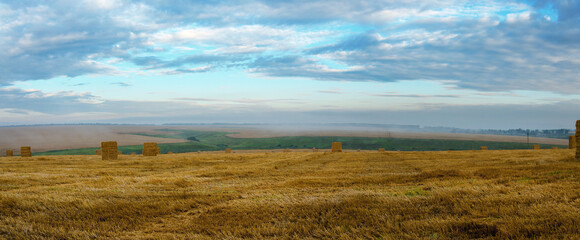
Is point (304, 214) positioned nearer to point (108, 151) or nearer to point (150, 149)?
point (108, 151)

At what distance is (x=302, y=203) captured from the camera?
9.48 m

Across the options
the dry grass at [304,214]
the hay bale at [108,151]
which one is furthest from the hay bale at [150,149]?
the dry grass at [304,214]

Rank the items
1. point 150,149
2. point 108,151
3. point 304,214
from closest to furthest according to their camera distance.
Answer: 1. point 304,214
2. point 108,151
3. point 150,149

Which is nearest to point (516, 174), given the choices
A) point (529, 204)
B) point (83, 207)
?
point (529, 204)

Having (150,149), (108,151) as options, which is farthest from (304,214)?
(150,149)

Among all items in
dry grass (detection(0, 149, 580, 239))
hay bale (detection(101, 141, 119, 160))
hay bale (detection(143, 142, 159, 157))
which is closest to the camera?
dry grass (detection(0, 149, 580, 239))

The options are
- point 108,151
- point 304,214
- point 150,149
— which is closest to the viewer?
point 304,214

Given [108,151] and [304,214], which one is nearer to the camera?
[304,214]

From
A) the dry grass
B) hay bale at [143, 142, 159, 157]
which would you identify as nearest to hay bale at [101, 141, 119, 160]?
hay bale at [143, 142, 159, 157]

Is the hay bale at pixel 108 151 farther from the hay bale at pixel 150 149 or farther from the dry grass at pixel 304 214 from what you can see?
the dry grass at pixel 304 214

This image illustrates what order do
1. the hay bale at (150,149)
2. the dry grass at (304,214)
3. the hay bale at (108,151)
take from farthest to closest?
the hay bale at (150,149) → the hay bale at (108,151) → the dry grass at (304,214)

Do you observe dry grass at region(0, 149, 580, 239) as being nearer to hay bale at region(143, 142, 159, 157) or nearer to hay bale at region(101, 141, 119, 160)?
hay bale at region(101, 141, 119, 160)

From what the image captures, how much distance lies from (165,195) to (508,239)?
30.3 ft

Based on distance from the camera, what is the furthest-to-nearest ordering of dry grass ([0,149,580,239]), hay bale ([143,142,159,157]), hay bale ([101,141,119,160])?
hay bale ([143,142,159,157]), hay bale ([101,141,119,160]), dry grass ([0,149,580,239])
